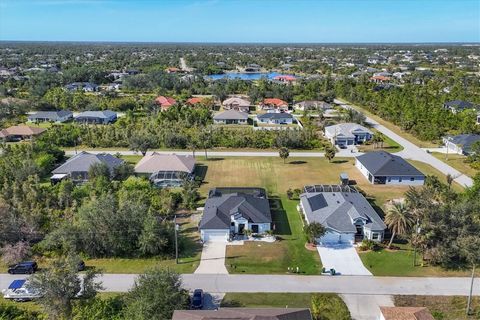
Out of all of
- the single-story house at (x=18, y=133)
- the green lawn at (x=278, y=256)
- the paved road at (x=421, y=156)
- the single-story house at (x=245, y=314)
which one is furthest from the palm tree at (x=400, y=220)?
the single-story house at (x=18, y=133)

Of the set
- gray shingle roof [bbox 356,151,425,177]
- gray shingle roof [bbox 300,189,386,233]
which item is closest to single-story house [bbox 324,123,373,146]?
gray shingle roof [bbox 356,151,425,177]

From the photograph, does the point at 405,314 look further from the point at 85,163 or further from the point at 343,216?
the point at 85,163

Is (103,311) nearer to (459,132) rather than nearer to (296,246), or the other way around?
(296,246)

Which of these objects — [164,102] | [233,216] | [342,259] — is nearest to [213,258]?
[233,216]

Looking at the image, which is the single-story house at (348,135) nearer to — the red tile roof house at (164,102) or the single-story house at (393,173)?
the single-story house at (393,173)

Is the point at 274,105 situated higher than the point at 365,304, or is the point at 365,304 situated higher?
the point at 274,105

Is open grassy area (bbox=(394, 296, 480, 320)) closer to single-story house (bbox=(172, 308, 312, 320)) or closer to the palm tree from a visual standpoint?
the palm tree

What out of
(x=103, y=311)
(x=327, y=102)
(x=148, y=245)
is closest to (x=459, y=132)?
(x=327, y=102)
